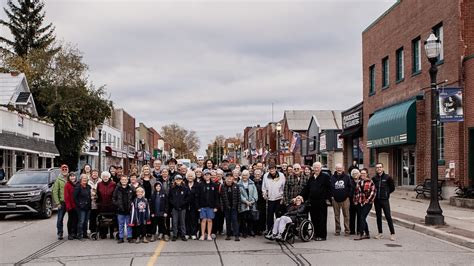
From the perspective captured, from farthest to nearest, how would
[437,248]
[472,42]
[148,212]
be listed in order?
[472,42] < [148,212] < [437,248]

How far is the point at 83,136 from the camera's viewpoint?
41188 mm

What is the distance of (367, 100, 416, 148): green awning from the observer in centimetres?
2528

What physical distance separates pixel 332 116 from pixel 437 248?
6324cm

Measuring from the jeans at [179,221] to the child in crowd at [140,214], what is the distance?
649 millimetres

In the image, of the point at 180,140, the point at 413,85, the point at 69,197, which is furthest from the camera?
the point at 180,140

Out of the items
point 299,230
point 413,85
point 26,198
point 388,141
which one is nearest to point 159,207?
point 299,230

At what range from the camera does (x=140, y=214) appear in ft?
41.1

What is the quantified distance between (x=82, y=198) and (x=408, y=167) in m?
19.0

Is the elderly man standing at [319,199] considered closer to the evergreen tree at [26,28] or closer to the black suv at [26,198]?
the black suv at [26,198]

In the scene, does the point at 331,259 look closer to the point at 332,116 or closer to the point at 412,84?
the point at 412,84

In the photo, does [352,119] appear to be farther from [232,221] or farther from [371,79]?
[232,221]

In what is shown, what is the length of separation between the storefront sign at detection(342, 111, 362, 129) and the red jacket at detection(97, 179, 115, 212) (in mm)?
25122

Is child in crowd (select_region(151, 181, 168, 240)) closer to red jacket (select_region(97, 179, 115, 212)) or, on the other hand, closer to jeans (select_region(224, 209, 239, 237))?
red jacket (select_region(97, 179, 115, 212))

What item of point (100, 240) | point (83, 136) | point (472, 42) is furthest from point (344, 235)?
point (83, 136)
